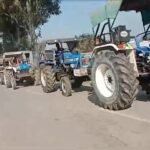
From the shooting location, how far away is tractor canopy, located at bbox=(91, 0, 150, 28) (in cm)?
1144

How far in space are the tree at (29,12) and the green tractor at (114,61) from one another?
70.4 ft

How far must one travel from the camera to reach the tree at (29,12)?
3338cm

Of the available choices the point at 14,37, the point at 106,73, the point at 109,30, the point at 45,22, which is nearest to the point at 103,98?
the point at 106,73

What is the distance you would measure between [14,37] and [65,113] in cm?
3229

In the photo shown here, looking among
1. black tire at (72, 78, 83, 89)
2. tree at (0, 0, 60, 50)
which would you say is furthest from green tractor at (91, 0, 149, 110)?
tree at (0, 0, 60, 50)

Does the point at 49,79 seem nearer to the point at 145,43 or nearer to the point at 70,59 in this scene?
the point at 70,59

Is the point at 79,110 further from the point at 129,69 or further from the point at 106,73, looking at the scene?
the point at 129,69

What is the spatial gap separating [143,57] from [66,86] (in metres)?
4.44

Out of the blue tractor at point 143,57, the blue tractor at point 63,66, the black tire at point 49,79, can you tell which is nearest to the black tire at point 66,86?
the blue tractor at point 63,66

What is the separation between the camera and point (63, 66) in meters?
16.0

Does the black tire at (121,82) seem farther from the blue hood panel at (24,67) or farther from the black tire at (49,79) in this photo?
the blue hood panel at (24,67)

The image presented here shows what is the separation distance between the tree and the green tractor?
21.5 m

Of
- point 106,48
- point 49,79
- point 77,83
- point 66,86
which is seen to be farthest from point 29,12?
point 106,48

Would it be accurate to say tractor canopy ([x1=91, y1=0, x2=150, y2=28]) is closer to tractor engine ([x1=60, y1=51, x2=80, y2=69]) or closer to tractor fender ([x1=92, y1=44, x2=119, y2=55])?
tractor fender ([x1=92, y1=44, x2=119, y2=55])
